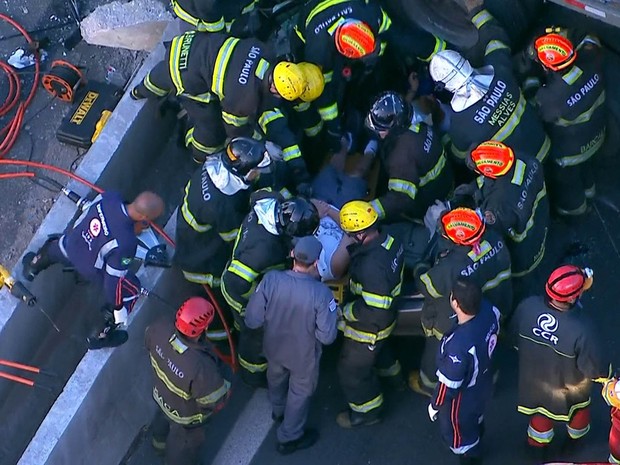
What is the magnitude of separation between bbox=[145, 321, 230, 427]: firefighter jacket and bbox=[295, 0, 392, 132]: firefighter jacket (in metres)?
2.10

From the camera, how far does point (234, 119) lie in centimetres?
704

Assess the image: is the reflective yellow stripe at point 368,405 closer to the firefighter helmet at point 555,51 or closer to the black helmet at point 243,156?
the black helmet at point 243,156

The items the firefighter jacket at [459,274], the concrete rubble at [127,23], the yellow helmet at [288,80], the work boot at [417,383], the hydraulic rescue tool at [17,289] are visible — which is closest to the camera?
the firefighter jacket at [459,274]

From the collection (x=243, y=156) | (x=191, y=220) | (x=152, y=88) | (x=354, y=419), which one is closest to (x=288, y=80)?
(x=243, y=156)

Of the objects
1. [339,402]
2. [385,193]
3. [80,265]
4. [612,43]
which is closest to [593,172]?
[612,43]

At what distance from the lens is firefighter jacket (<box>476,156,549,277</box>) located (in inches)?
249

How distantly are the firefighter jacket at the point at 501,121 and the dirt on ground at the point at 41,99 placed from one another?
3249mm

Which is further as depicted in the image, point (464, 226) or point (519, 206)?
point (519, 206)

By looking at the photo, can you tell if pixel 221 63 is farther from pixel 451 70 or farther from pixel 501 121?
pixel 501 121

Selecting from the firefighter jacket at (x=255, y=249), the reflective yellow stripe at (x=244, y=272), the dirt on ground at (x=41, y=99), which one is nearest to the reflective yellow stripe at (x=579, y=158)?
the firefighter jacket at (x=255, y=249)

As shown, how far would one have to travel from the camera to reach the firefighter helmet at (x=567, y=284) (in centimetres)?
569

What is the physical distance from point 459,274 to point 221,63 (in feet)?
7.37

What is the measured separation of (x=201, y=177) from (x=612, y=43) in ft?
11.4

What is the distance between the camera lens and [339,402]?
7180 millimetres
